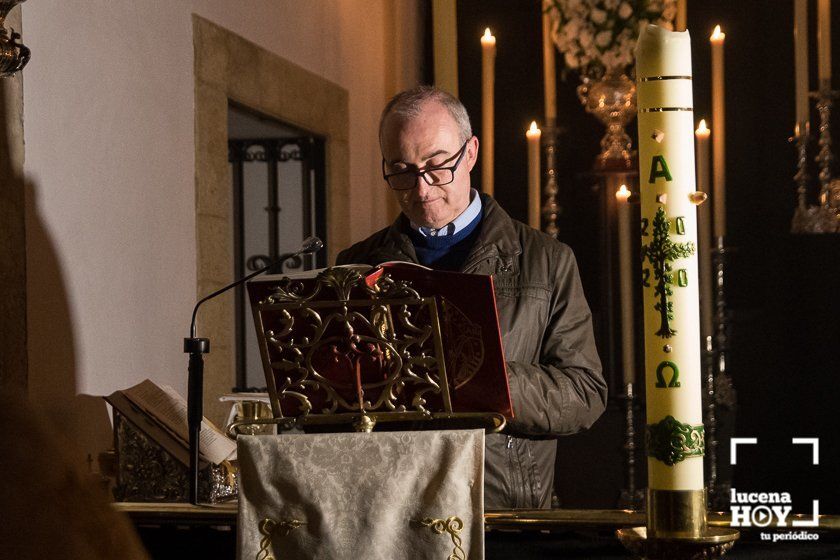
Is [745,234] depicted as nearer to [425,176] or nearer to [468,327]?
[425,176]

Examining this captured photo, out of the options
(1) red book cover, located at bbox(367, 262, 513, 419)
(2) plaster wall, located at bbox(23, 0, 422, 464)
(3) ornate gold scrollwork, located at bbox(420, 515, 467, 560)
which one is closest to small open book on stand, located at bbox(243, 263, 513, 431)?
(1) red book cover, located at bbox(367, 262, 513, 419)

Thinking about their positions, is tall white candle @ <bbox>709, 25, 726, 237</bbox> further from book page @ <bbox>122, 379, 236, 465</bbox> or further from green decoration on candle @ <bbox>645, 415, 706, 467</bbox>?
green decoration on candle @ <bbox>645, 415, 706, 467</bbox>

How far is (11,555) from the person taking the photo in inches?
24.6

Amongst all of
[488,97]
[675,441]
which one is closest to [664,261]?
[675,441]

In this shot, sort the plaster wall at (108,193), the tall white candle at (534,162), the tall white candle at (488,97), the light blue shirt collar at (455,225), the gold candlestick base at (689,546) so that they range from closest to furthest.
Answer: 1. the gold candlestick base at (689,546)
2. the light blue shirt collar at (455,225)
3. the plaster wall at (108,193)
4. the tall white candle at (534,162)
5. the tall white candle at (488,97)

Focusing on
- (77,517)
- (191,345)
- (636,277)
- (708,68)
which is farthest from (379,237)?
(708,68)

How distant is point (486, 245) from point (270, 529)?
2.87 feet

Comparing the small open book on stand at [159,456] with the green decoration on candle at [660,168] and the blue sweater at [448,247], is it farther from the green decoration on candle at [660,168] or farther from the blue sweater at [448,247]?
the green decoration on candle at [660,168]

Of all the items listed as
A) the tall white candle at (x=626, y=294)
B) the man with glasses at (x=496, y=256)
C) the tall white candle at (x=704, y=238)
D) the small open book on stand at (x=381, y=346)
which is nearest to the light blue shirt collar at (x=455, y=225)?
the man with glasses at (x=496, y=256)

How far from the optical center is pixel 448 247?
233 centimetres

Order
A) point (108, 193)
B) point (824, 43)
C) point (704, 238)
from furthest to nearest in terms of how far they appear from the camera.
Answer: point (704, 238) < point (824, 43) < point (108, 193)

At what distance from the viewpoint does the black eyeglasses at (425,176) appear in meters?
2.18

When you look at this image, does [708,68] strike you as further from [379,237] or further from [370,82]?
[379,237]

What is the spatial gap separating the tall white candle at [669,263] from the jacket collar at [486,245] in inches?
41.1
